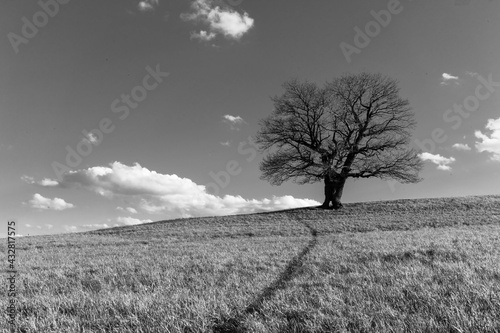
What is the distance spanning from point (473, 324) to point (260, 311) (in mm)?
2230

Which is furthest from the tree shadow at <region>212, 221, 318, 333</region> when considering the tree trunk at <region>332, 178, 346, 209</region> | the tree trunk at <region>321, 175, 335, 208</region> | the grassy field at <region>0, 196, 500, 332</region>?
the tree trunk at <region>321, 175, 335, 208</region>

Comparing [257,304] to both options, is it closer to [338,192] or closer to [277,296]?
[277,296]

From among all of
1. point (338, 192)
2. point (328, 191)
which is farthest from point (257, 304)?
point (328, 191)

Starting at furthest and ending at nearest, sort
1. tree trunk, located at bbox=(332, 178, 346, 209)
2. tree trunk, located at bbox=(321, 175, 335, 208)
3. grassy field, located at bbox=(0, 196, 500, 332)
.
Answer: tree trunk, located at bbox=(321, 175, 335, 208) < tree trunk, located at bbox=(332, 178, 346, 209) < grassy field, located at bbox=(0, 196, 500, 332)

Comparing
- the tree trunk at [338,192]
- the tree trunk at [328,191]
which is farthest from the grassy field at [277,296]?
the tree trunk at [328,191]

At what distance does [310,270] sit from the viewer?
6773 millimetres

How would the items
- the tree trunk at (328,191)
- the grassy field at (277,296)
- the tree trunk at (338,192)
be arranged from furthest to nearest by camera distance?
the tree trunk at (328,191) < the tree trunk at (338,192) < the grassy field at (277,296)

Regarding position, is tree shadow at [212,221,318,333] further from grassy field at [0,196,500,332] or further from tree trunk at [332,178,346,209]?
tree trunk at [332,178,346,209]

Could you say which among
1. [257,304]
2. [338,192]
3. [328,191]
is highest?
[328,191]

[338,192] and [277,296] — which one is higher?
[338,192]

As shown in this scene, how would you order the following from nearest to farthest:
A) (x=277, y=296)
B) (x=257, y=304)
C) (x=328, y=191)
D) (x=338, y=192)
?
(x=257, y=304), (x=277, y=296), (x=338, y=192), (x=328, y=191)

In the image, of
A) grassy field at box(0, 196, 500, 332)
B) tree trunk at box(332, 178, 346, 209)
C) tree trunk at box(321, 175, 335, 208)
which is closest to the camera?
grassy field at box(0, 196, 500, 332)

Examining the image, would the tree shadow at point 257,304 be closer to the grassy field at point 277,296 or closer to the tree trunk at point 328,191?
the grassy field at point 277,296

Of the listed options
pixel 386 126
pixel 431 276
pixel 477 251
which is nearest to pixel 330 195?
pixel 386 126
